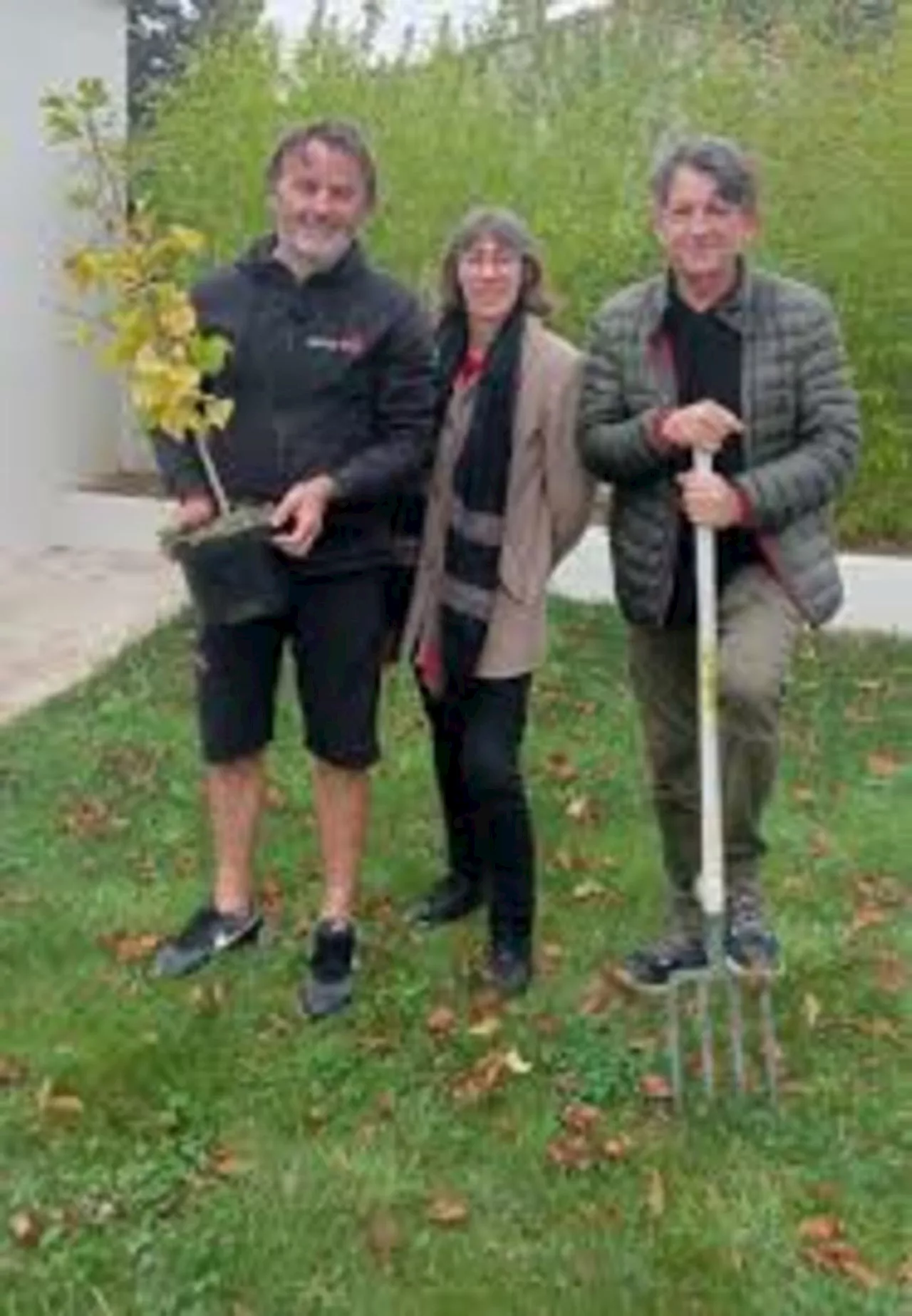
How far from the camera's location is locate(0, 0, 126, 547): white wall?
9508 mm

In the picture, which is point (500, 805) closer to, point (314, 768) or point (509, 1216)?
point (314, 768)

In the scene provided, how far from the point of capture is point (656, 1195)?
3.87m

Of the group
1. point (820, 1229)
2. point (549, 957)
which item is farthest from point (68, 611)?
point (820, 1229)

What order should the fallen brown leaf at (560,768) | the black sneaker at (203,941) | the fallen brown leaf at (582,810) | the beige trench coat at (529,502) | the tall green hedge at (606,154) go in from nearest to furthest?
the beige trench coat at (529,502) → the black sneaker at (203,941) → the fallen brown leaf at (582,810) → the fallen brown leaf at (560,768) → the tall green hedge at (606,154)

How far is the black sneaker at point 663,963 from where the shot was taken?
4.70 meters

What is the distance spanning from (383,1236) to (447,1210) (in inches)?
5.8

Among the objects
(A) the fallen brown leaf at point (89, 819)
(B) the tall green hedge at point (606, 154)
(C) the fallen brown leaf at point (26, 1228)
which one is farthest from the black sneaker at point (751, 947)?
(B) the tall green hedge at point (606, 154)

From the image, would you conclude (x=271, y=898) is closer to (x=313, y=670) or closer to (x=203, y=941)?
(x=203, y=941)

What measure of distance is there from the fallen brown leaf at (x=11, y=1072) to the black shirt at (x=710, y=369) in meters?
1.81

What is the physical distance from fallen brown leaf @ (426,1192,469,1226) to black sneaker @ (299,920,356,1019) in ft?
2.77

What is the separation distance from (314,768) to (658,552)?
1022mm

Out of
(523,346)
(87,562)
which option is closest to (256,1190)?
(523,346)

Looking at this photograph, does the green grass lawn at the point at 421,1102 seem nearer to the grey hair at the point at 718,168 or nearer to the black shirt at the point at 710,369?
the black shirt at the point at 710,369

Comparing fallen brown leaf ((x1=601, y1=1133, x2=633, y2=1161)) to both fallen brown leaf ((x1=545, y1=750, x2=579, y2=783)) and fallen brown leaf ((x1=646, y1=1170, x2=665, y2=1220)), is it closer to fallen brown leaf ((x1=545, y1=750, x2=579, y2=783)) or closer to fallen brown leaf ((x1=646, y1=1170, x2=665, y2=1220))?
fallen brown leaf ((x1=646, y1=1170, x2=665, y2=1220))
